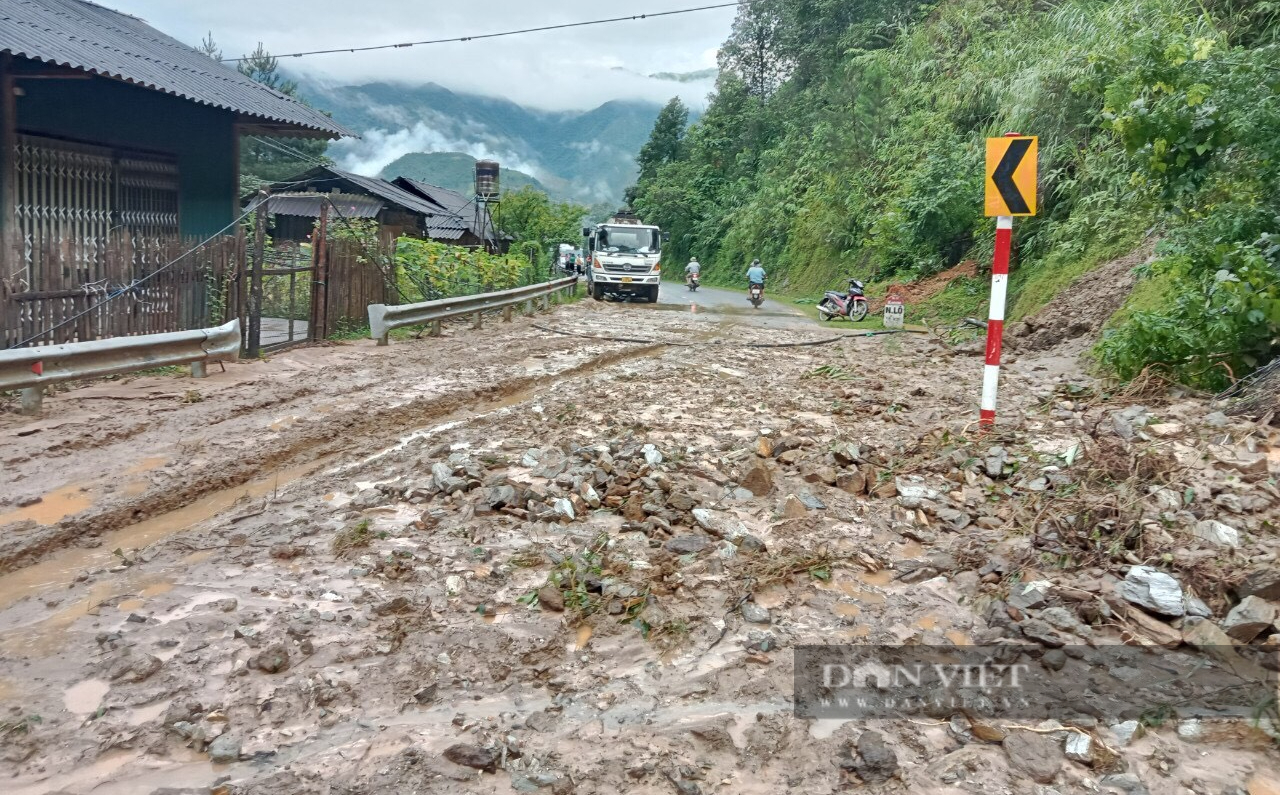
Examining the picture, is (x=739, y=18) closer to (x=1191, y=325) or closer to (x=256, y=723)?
(x=1191, y=325)

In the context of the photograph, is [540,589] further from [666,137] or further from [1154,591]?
[666,137]

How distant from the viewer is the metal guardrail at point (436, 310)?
12.7 meters

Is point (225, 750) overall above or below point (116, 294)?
below

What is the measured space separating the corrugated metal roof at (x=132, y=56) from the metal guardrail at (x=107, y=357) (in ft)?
10.6

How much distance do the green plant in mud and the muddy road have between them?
0.6 inches

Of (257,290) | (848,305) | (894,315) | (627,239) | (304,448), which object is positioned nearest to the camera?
(304,448)

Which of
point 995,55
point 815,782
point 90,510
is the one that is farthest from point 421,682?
point 995,55

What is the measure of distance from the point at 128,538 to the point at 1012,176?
646 centimetres

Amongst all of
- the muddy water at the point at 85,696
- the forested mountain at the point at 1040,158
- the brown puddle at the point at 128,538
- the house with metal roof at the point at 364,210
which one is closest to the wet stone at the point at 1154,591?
the forested mountain at the point at 1040,158

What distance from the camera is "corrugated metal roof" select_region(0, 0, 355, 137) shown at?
10.1 metres

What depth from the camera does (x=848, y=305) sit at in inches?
866

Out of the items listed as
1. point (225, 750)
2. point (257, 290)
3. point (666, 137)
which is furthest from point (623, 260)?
point (666, 137)

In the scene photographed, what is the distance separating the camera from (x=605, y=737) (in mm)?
3188

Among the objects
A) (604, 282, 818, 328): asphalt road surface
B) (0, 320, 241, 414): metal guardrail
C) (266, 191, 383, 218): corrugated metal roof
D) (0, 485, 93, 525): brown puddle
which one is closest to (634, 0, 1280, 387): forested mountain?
(604, 282, 818, 328): asphalt road surface
